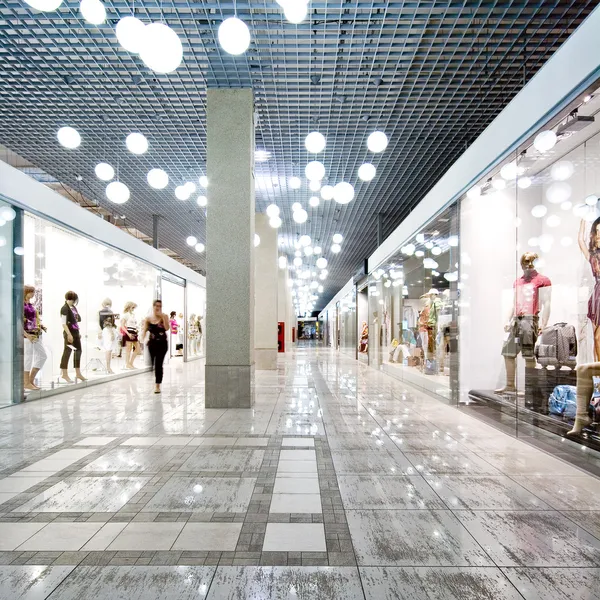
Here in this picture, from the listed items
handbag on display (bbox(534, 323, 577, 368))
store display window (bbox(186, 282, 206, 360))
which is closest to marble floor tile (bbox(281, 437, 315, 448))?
handbag on display (bbox(534, 323, 577, 368))

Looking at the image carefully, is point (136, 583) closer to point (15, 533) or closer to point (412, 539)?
point (15, 533)

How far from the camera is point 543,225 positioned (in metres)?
4.88

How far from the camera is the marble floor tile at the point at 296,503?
2760 millimetres

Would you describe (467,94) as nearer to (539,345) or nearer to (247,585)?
(539,345)

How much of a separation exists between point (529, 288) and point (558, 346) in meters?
0.72

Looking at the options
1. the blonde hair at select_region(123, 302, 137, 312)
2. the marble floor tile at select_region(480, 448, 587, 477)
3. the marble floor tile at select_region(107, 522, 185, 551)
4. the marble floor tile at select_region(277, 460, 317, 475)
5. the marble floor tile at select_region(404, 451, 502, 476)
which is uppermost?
the blonde hair at select_region(123, 302, 137, 312)

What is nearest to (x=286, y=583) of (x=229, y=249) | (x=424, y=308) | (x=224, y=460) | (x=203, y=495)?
(x=203, y=495)

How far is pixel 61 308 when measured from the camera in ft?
28.3

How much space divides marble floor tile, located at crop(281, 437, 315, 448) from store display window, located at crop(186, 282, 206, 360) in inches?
551

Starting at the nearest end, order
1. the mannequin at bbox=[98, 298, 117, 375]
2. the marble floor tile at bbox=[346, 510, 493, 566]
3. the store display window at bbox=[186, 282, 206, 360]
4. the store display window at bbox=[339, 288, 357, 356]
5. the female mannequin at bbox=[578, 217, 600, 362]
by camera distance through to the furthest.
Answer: the marble floor tile at bbox=[346, 510, 493, 566]
the female mannequin at bbox=[578, 217, 600, 362]
the mannequin at bbox=[98, 298, 117, 375]
the store display window at bbox=[186, 282, 206, 360]
the store display window at bbox=[339, 288, 357, 356]

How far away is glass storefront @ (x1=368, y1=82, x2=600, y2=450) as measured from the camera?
4.17 m

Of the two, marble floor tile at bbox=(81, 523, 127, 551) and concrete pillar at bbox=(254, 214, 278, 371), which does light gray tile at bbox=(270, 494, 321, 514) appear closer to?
marble floor tile at bbox=(81, 523, 127, 551)

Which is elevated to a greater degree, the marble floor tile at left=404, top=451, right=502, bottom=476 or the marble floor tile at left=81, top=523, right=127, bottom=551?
the marble floor tile at left=81, top=523, right=127, bottom=551

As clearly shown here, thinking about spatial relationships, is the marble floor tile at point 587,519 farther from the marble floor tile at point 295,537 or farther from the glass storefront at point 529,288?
the marble floor tile at point 295,537
